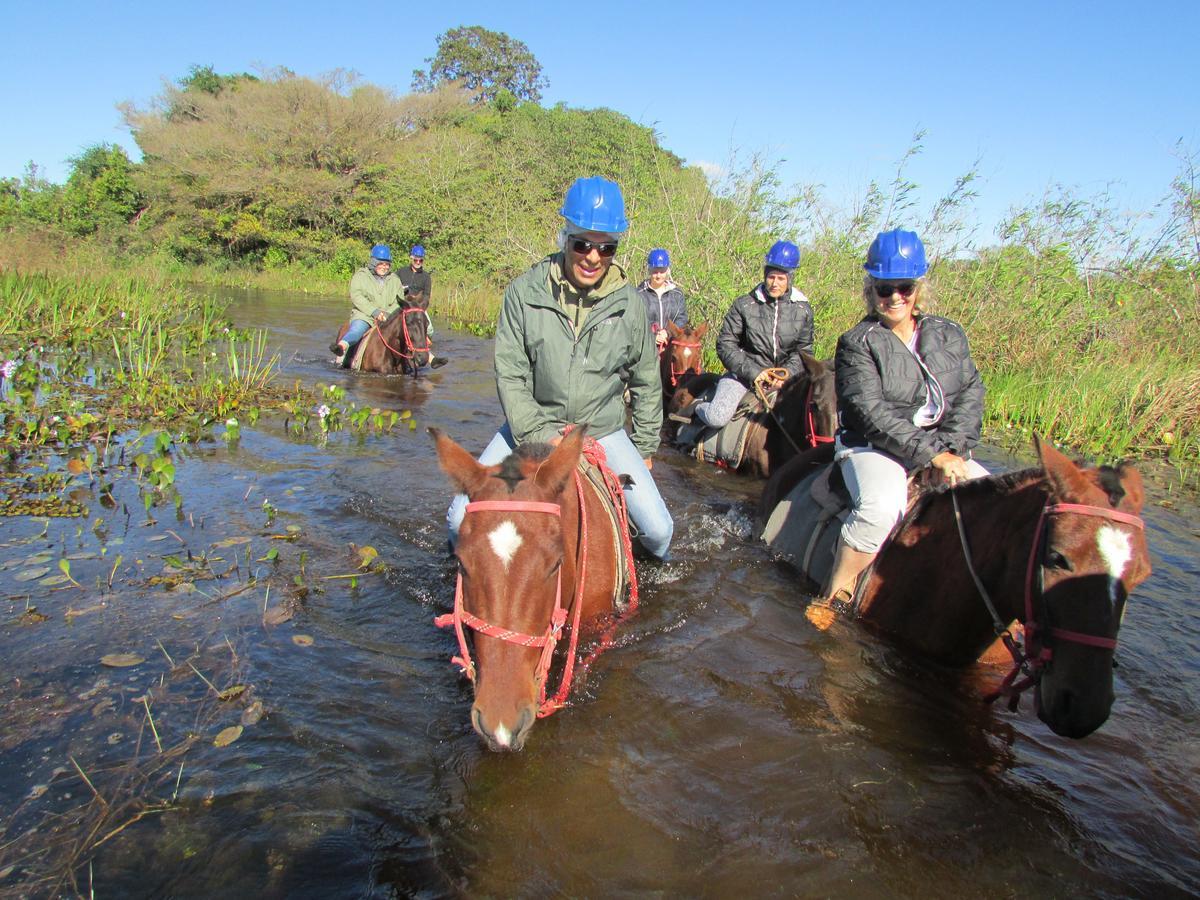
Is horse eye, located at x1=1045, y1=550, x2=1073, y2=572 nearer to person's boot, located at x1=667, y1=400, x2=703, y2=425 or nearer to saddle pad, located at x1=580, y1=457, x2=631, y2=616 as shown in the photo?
saddle pad, located at x1=580, y1=457, x2=631, y2=616

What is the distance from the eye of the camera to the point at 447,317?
24484 mm

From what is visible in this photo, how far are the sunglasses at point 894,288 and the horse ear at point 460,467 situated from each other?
280 centimetres

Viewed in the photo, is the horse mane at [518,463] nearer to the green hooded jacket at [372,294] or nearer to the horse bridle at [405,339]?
the horse bridle at [405,339]

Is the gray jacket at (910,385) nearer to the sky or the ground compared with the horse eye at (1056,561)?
nearer to the sky

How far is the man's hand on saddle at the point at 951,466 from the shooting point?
161 inches

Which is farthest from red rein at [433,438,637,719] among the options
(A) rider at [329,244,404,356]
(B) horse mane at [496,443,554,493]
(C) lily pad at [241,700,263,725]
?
(A) rider at [329,244,404,356]

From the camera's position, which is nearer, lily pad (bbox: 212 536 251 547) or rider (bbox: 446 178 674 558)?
rider (bbox: 446 178 674 558)

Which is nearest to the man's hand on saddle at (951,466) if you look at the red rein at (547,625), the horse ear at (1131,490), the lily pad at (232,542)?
the horse ear at (1131,490)

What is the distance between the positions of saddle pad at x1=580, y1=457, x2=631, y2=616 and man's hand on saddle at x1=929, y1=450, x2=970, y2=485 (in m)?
1.88

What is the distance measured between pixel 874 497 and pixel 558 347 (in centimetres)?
206

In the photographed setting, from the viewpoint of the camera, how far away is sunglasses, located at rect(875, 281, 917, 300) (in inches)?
168

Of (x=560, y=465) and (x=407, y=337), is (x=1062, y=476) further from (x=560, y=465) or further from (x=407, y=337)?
(x=407, y=337)

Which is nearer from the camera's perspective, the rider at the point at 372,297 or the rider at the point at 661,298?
the rider at the point at 661,298

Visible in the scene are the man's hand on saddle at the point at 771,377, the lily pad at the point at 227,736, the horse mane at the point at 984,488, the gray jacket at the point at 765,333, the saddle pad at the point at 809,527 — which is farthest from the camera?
the gray jacket at the point at 765,333
